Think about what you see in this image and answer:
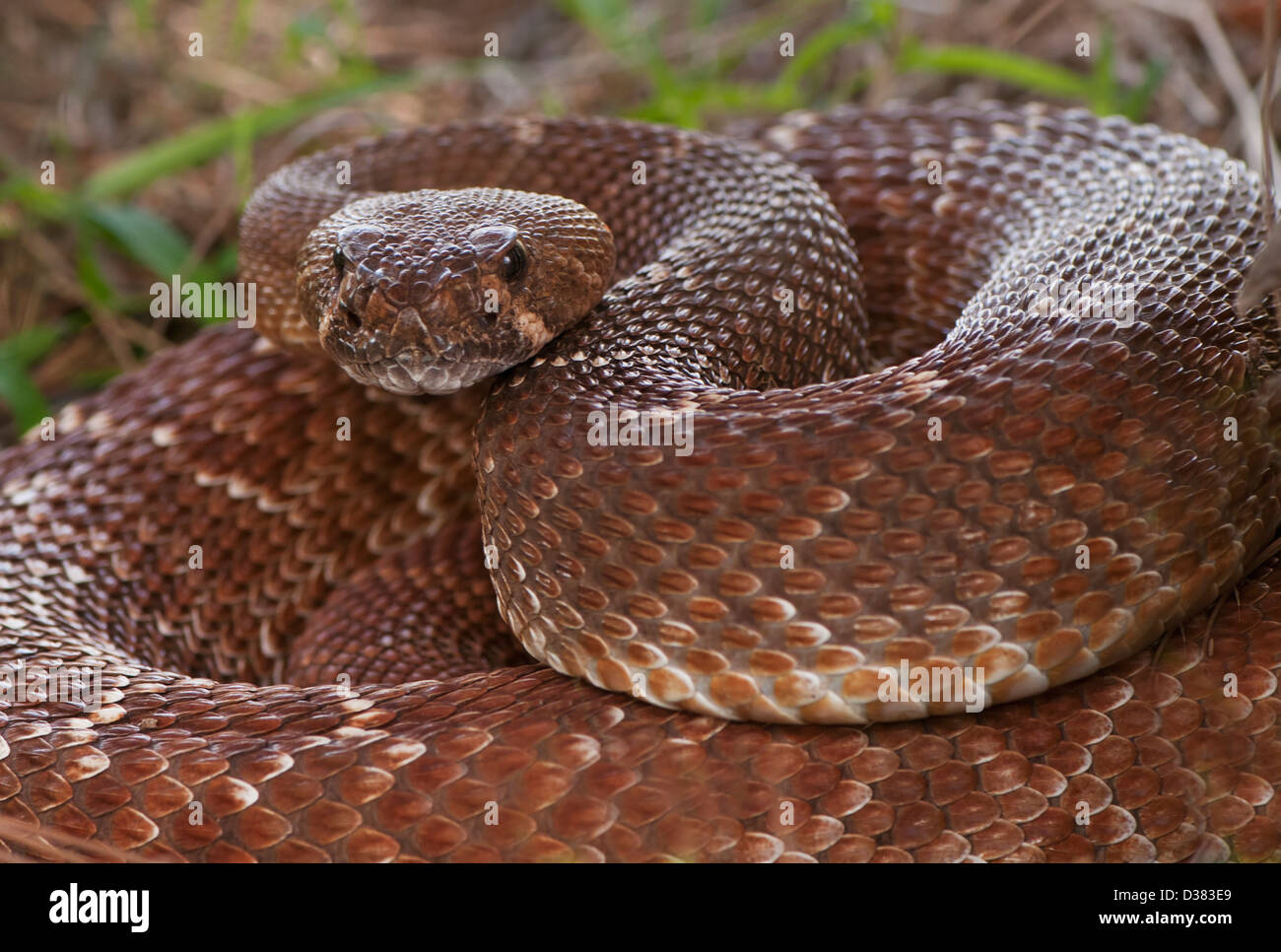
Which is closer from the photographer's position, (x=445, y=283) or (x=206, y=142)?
(x=445, y=283)

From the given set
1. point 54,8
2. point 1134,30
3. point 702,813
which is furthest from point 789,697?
point 54,8

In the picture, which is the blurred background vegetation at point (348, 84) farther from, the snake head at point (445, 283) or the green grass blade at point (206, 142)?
the snake head at point (445, 283)

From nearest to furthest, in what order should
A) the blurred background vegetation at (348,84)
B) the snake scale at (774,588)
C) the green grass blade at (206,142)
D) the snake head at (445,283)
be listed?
the snake scale at (774,588), the snake head at (445,283), the blurred background vegetation at (348,84), the green grass blade at (206,142)

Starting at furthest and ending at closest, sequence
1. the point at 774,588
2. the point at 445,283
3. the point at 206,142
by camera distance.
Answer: the point at 206,142 → the point at 445,283 → the point at 774,588

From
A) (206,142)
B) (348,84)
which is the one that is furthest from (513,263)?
(348,84)

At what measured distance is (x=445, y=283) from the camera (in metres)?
3.03

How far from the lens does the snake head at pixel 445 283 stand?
9.89 feet

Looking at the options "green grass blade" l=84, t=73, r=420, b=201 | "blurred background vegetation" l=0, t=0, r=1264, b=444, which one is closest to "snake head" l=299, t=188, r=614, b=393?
"blurred background vegetation" l=0, t=0, r=1264, b=444

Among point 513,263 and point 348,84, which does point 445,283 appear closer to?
point 513,263

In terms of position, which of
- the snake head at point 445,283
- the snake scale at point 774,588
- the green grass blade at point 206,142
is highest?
the green grass blade at point 206,142

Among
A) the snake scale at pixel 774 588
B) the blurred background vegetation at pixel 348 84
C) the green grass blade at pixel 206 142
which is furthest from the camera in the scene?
the green grass blade at pixel 206 142

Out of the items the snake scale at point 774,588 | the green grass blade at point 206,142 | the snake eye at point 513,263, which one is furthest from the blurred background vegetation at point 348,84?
the snake eye at point 513,263

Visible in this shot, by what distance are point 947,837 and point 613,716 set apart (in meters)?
0.77

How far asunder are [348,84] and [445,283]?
3462mm
